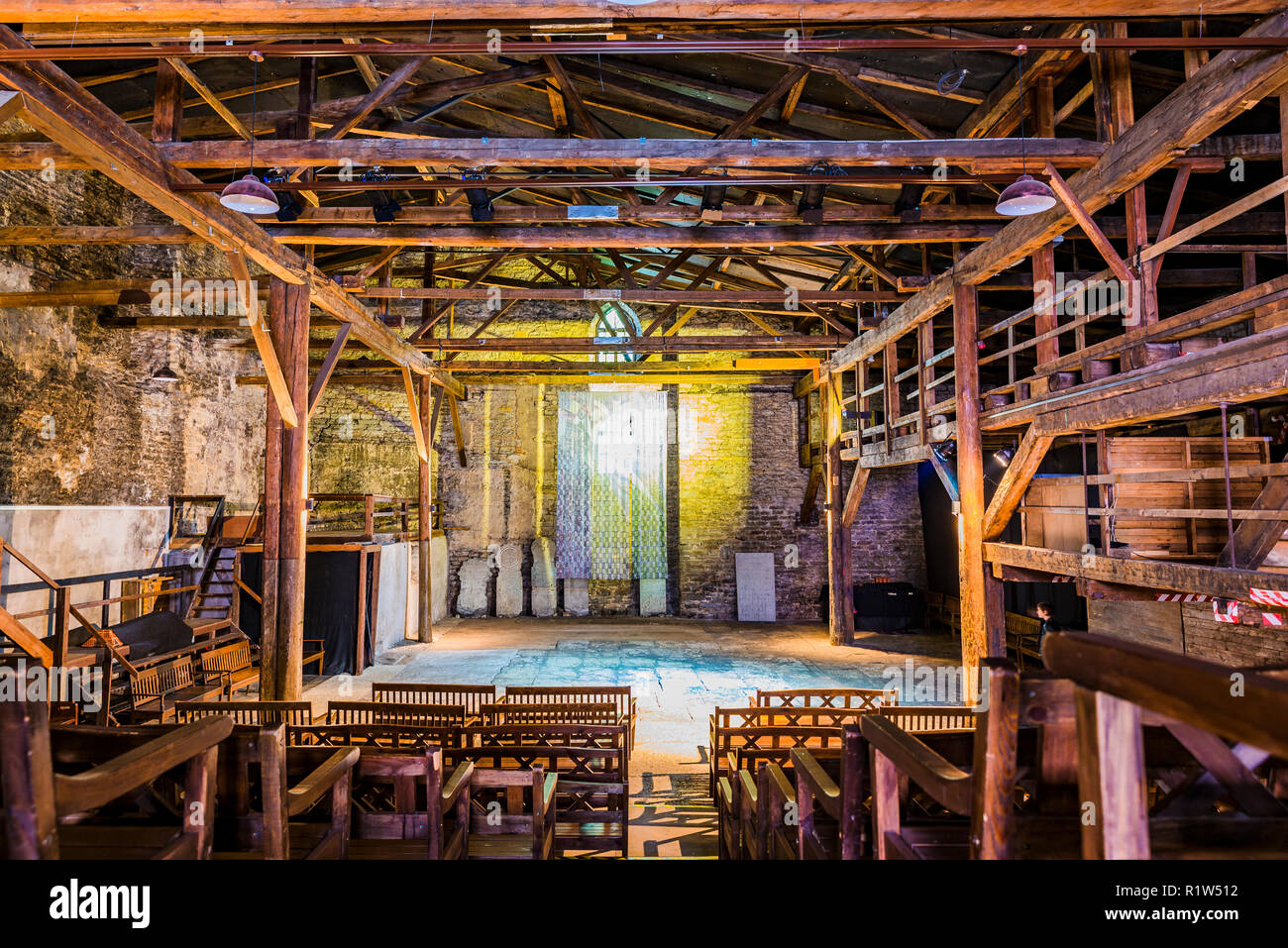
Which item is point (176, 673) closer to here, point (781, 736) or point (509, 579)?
point (781, 736)

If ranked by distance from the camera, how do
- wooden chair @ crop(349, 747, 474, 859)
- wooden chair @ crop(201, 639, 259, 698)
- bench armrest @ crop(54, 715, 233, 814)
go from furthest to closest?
wooden chair @ crop(201, 639, 259, 698)
wooden chair @ crop(349, 747, 474, 859)
bench armrest @ crop(54, 715, 233, 814)

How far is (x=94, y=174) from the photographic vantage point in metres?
9.35

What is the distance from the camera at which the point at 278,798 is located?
2.15 m

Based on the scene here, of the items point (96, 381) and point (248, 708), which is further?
point (96, 381)

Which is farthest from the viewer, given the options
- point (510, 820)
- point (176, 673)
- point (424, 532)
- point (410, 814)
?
point (424, 532)

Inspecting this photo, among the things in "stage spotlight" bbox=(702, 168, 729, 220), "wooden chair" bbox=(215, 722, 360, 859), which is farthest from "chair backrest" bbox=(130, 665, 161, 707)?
"stage spotlight" bbox=(702, 168, 729, 220)

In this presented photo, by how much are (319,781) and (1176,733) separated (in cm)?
262

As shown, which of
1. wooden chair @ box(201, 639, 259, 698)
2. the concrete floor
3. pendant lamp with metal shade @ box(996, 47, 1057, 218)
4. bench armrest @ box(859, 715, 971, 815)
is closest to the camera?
bench armrest @ box(859, 715, 971, 815)

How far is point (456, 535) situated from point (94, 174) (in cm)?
862

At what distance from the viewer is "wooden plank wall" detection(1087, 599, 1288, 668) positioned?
6012 mm

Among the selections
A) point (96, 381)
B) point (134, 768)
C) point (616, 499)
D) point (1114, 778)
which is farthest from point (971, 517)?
point (96, 381)

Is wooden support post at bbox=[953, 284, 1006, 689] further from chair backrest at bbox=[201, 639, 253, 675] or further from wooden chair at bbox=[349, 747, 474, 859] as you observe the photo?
chair backrest at bbox=[201, 639, 253, 675]

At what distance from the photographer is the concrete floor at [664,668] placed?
5508 mm

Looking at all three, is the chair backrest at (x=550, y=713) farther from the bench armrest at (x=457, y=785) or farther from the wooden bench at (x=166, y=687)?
the wooden bench at (x=166, y=687)
